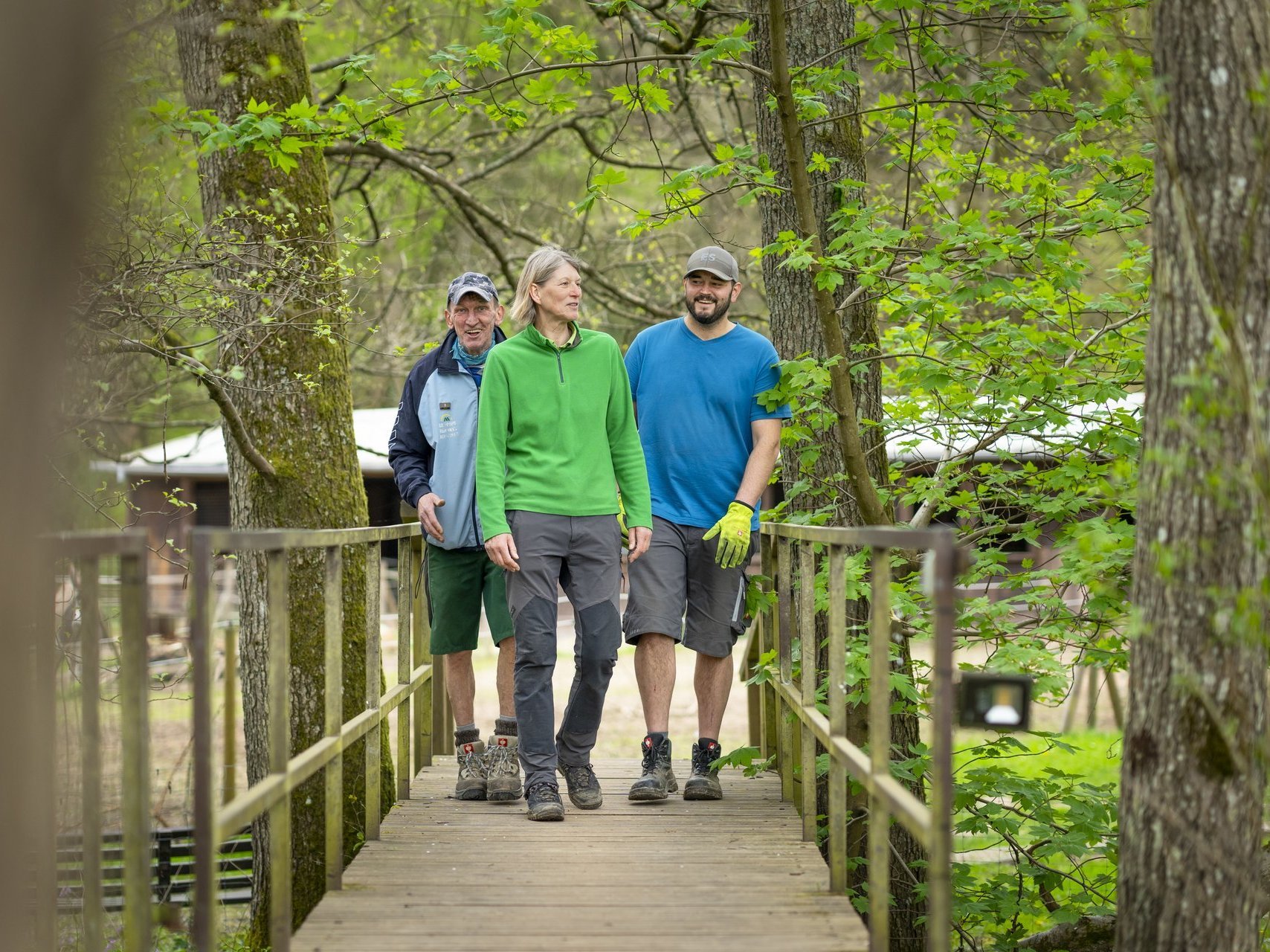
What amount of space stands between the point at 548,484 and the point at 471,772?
4.66 ft

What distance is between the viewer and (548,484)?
452cm

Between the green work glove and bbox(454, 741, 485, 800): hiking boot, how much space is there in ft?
4.29

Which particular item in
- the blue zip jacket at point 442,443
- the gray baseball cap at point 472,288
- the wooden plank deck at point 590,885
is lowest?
the wooden plank deck at point 590,885

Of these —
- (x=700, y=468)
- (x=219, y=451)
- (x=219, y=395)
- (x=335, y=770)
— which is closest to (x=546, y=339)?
(x=700, y=468)

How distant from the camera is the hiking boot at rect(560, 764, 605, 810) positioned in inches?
191

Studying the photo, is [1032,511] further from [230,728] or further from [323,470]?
[230,728]

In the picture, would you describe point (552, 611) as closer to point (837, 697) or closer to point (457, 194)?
point (837, 697)

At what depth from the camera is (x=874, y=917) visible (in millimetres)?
3441

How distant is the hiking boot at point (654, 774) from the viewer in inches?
195

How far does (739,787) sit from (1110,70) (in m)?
3.21

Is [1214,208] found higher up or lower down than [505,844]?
higher up

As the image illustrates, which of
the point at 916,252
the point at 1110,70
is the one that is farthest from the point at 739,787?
the point at 1110,70

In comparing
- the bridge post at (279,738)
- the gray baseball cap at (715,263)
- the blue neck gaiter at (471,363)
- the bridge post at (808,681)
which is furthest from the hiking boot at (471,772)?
the gray baseball cap at (715,263)

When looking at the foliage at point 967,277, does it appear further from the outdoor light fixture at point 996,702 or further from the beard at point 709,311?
the outdoor light fixture at point 996,702
